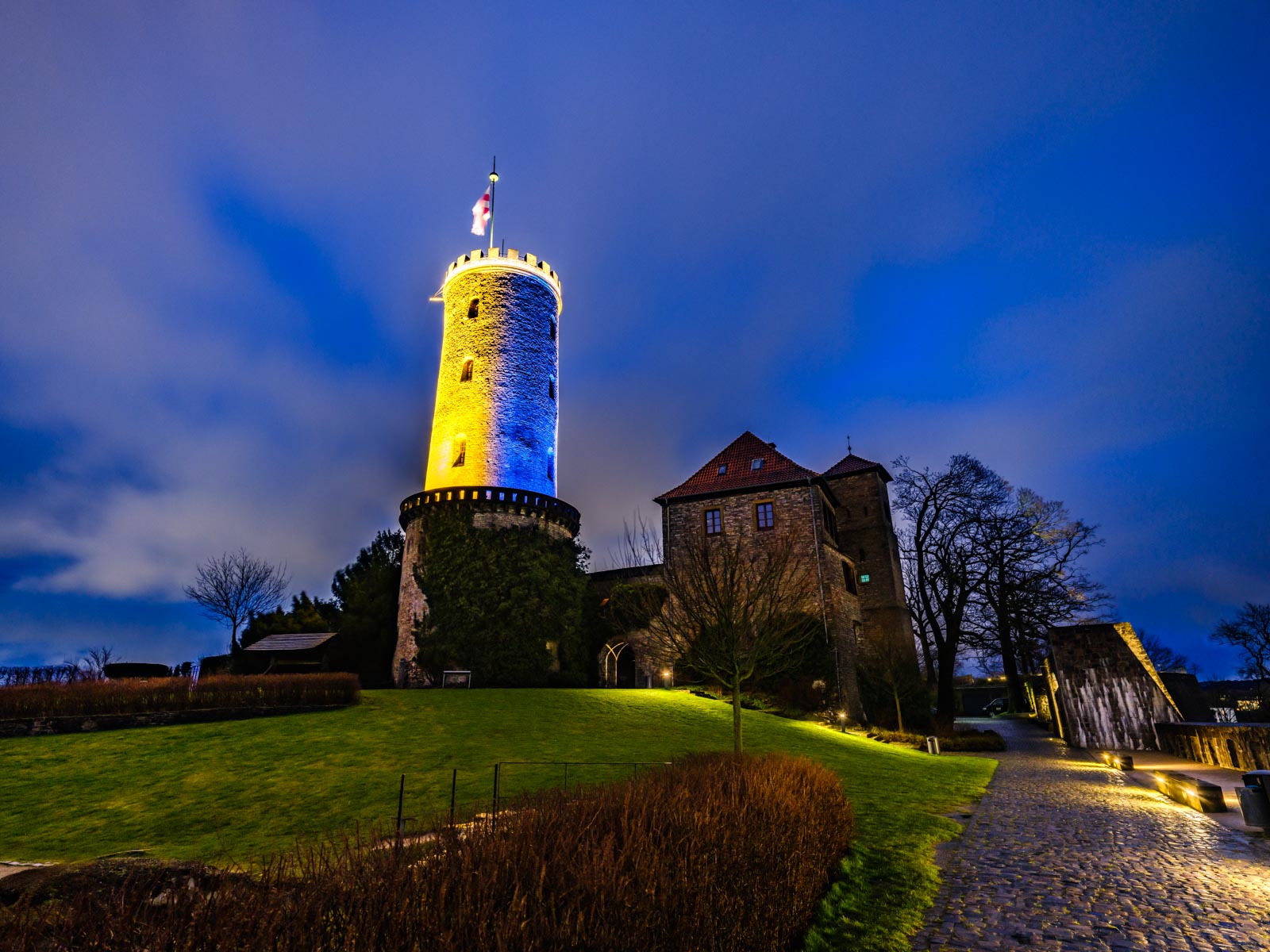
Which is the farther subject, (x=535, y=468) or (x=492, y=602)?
(x=535, y=468)

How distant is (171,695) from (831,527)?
27.7 m

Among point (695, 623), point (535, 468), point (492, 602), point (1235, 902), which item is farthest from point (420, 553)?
point (1235, 902)

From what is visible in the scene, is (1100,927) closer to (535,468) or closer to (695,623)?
(695,623)

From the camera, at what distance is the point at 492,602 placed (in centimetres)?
2530

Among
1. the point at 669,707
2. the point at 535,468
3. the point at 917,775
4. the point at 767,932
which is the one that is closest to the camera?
the point at 767,932

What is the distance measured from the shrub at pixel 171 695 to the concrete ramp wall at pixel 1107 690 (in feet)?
78.3

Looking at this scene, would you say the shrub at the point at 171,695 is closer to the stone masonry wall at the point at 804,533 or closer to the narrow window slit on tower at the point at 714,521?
the stone masonry wall at the point at 804,533

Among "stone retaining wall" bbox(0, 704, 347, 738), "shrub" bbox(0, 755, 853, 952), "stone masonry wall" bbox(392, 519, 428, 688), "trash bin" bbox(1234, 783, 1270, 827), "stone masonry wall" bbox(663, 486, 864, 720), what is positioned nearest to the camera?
"shrub" bbox(0, 755, 853, 952)

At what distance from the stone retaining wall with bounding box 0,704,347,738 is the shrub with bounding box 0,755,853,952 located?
14.3m

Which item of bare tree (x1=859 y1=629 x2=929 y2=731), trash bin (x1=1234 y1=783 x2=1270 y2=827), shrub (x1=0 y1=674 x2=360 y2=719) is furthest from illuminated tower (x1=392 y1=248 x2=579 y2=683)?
trash bin (x1=1234 y1=783 x2=1270 y2=827)

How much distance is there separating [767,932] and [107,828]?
9.70 meters

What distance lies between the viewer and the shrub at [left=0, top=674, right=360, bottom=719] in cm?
1433

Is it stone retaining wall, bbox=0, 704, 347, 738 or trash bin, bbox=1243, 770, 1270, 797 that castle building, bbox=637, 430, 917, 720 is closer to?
stone retaining wall, bbox=0, 704, 347, 738

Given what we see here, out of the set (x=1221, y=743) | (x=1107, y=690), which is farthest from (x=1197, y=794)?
(x=1107, y=690)
